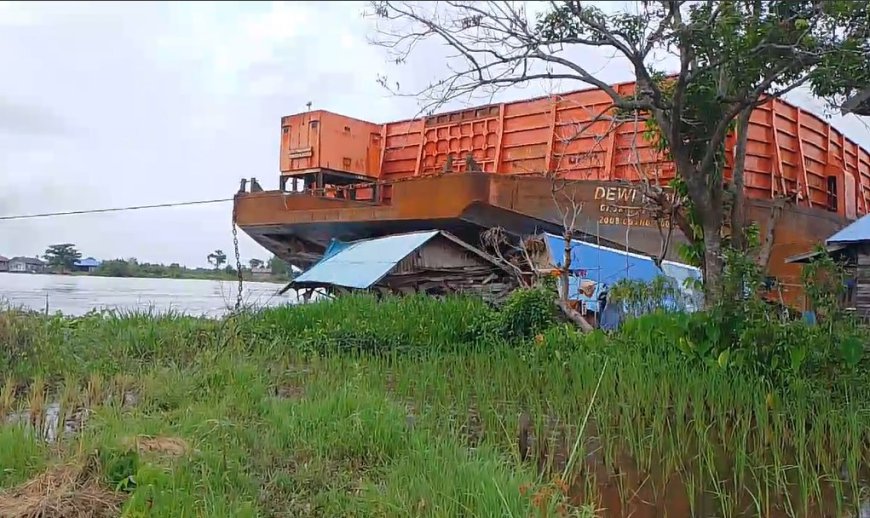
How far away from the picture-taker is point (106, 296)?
12.1 metres

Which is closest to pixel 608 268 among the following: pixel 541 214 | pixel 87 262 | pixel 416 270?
pixel 541 214

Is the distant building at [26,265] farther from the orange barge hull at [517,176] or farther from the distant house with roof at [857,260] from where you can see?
the distant house with roof at [857,260]

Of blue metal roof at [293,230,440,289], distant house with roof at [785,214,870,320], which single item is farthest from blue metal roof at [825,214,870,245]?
blue metal roof at [293,230,440,289]

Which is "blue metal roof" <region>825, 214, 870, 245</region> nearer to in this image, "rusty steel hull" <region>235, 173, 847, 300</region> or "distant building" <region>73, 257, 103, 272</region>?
"rusty steel hull" <region>235, 173, 847, 300</region>

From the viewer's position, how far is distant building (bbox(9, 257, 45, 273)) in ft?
29.0

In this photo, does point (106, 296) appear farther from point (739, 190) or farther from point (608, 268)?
point (739, 190)

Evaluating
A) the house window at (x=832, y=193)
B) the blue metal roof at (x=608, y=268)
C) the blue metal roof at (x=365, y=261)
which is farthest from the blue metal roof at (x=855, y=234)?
the blue metal roof at (x=365, y=261)

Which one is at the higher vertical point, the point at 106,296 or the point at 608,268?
the point at 608,268

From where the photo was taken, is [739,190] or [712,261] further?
[739,190]

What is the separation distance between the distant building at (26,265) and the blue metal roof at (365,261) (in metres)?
3.48

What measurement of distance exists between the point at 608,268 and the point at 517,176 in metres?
1.81

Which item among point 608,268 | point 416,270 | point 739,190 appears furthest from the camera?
point 416,270

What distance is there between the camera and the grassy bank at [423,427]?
265 cm

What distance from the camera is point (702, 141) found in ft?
17.2
